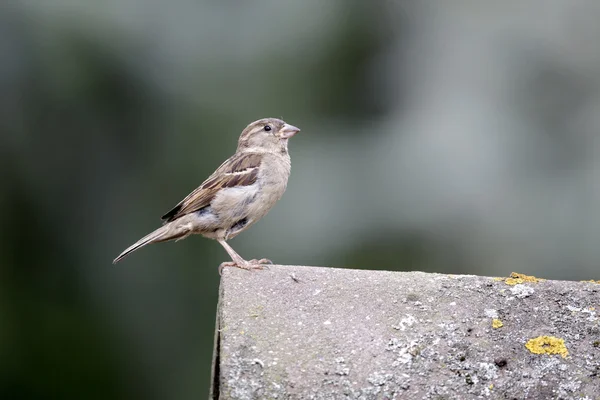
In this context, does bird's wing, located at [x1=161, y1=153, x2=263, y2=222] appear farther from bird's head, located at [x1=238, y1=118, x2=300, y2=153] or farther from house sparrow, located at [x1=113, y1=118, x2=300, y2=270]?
bird's head, located at [x1=238, y1=118, x2=300, y2=153]

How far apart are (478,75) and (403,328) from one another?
13.3 ft

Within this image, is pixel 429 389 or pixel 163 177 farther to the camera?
pixel 163 177

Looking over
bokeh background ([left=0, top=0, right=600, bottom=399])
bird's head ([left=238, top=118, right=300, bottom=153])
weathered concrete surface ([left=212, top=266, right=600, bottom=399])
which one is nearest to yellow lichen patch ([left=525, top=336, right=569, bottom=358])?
weathered concrete surface ([left=212, top=266, right=600, bottom=399])

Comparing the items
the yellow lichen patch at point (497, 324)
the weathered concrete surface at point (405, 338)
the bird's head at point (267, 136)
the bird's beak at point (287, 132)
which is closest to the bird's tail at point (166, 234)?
the bird's head at point (267, 136)

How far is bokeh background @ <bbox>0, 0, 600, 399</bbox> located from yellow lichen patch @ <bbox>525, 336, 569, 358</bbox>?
3178mm

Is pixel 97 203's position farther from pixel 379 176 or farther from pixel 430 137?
pixel 430 137

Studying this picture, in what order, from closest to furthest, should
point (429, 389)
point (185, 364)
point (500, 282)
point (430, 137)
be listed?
point (429, 389) < point (500, 282) < point (185, 364) < point (430, 137)

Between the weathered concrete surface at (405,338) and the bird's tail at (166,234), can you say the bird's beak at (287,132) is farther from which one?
the weathered concrete surface at (405,338)

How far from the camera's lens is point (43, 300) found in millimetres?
5156

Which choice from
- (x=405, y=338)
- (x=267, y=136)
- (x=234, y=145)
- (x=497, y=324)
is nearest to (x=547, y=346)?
(x=497, y=324)

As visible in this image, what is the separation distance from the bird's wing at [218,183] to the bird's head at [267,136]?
18 cm

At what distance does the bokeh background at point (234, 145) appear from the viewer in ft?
17.0

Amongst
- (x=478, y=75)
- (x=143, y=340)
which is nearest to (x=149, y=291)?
(x=143, y=340)

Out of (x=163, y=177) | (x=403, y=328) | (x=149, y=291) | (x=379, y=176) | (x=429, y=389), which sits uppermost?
(x=163, y=177)
